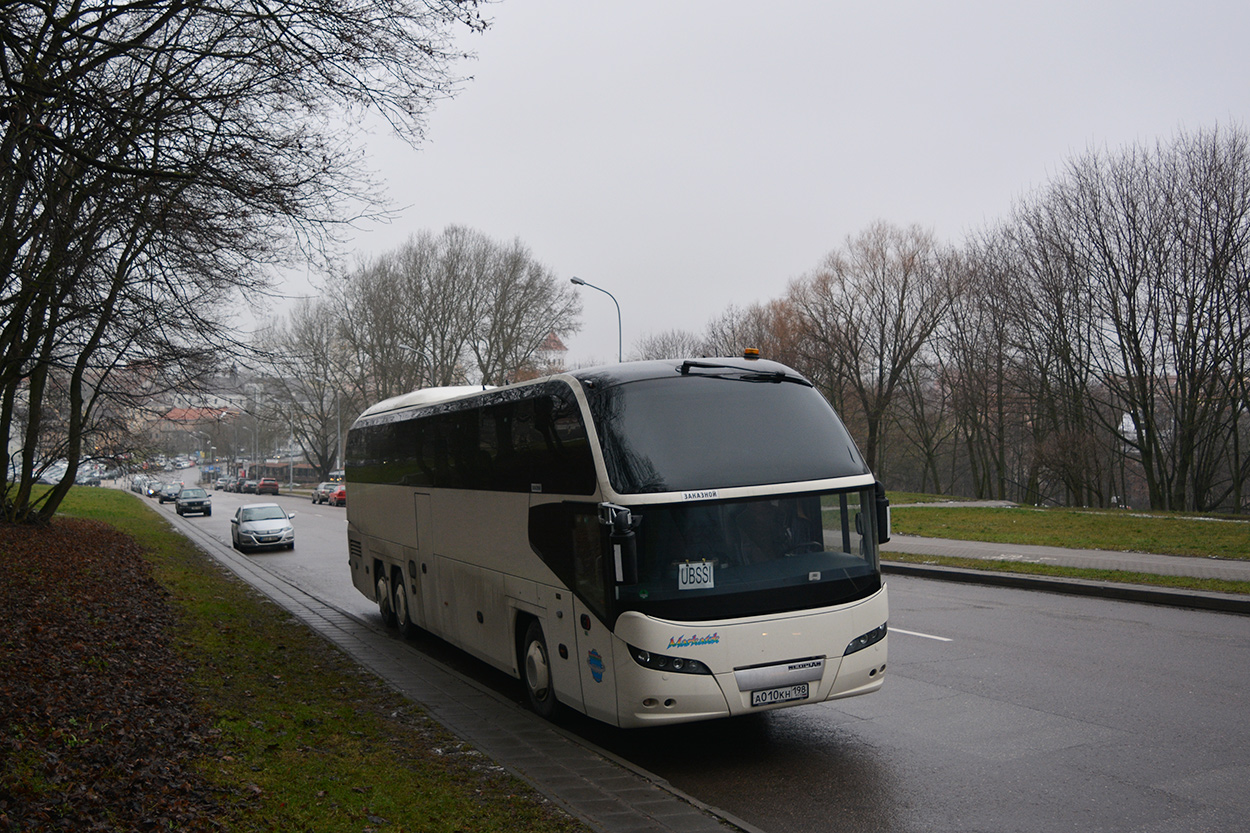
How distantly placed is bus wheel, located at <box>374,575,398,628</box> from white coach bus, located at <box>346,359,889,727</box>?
5.35 m

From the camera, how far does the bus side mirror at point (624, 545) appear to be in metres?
6.37

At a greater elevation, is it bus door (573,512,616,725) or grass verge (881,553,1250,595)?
Result: bus door (573,512,616,725)

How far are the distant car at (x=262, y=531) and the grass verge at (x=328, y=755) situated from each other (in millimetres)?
16685

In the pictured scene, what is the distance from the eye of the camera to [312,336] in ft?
235

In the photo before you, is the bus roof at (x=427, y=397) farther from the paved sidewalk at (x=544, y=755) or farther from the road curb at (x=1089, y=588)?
the road curb at (x=1089, y=588)

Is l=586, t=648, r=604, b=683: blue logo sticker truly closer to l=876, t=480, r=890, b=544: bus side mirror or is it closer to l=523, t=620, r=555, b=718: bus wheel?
l=523, t=620, r=555, b=718: bus wheel

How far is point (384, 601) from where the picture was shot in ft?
44.9

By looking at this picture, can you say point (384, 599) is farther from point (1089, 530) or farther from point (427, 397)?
point (1089, 530)

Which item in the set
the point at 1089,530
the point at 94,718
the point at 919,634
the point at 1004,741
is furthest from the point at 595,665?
the point at 1089,530

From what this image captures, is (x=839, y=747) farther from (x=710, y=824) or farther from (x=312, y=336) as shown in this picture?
(x=312, y=336)

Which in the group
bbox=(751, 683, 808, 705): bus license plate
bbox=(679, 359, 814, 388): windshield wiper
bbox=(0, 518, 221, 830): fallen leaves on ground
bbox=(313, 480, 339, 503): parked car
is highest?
bbox=(679, 359, 814, 388): windshield wiper

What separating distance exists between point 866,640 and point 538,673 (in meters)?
2.81

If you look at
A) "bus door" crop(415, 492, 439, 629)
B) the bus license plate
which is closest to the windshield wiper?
the bus license plate

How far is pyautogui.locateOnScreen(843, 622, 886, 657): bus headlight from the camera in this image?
271 inches
